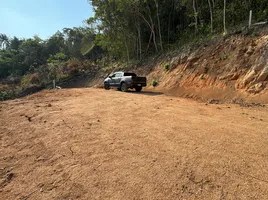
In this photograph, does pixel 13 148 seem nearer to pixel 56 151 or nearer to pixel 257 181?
pixel 56 151

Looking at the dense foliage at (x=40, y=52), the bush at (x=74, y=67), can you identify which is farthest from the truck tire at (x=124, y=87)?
the dense foliage at (x=40, y=52)

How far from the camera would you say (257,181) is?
2342mm

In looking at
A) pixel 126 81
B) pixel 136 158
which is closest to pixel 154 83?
pixel 126 81

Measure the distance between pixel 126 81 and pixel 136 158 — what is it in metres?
10.0

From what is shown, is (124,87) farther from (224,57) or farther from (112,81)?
(224,57)

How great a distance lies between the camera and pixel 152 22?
18.7 meters

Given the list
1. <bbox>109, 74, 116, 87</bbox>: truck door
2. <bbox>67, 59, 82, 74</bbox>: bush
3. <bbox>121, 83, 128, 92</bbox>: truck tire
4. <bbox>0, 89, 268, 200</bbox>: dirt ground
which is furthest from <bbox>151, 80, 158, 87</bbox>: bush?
<bbox>67, 59, 82, 74</bbox>: bush

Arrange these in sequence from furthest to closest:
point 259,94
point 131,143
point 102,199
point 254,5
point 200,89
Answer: point 254,5 < point 200,89 < point 259,94 < point 131,143 < point 102,199

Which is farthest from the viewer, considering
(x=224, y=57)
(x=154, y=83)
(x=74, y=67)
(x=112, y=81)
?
(x=74, y=67)

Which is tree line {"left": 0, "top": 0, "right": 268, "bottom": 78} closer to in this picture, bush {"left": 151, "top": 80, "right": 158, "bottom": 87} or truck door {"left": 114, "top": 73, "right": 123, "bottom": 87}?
bush {"left": 151, "top": 80, "right": 158, "bottom": 87}

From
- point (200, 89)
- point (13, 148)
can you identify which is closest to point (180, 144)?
point (13, 148)

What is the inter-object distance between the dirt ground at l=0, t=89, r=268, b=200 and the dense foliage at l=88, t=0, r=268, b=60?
1182cm

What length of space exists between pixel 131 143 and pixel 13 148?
2.45 metres

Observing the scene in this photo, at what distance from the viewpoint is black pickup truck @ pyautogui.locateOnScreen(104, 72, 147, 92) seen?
12.5 meters
